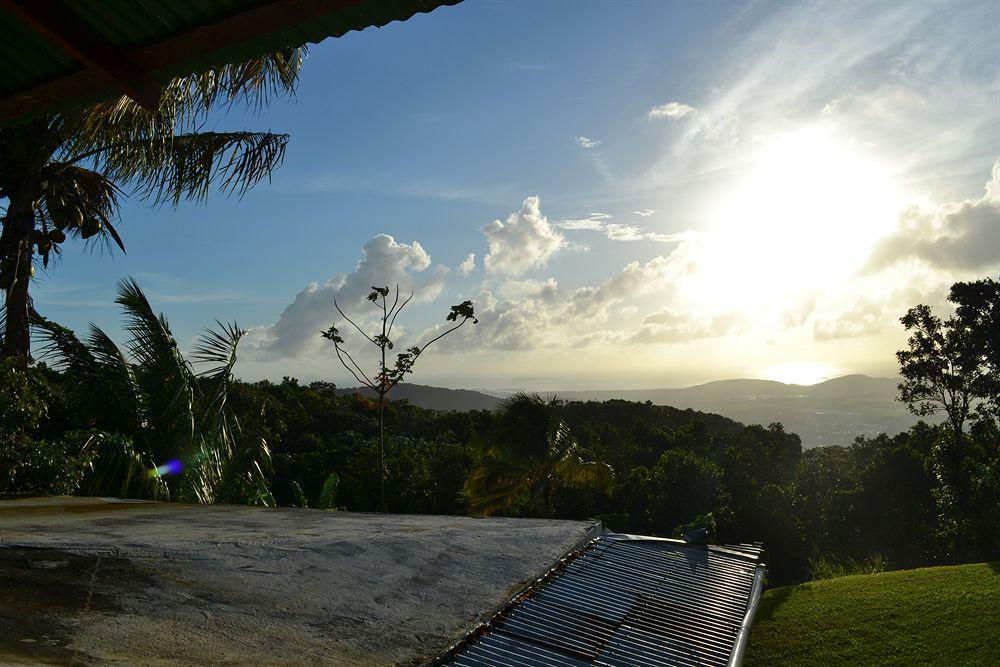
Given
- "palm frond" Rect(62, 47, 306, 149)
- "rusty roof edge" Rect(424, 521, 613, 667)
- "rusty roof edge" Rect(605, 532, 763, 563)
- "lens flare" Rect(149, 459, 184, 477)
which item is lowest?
"rusty roof edge" Rect(605, 532, 763, 563)

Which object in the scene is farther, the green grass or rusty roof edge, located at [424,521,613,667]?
the green grass

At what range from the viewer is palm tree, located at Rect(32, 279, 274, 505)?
951 centimetres

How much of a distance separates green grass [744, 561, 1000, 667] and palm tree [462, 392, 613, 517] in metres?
7.93

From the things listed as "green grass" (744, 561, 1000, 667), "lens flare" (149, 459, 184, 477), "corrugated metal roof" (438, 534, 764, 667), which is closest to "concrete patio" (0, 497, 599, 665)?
"corrugated metal roof" (438, 534, 764, 667)

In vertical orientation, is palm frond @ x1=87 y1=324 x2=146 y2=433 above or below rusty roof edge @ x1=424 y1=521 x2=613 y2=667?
above

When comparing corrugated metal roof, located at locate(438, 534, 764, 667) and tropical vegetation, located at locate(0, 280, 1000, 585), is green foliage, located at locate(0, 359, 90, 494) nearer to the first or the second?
tropical vegetation, located at locate(0, 280, 1000, 585)

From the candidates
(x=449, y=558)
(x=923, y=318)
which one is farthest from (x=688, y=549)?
(x=923, y=318)

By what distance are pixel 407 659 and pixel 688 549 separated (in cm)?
435

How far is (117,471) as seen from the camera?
9125 mm

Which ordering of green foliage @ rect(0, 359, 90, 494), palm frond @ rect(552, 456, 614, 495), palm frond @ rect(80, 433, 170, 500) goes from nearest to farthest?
1. green foliage @ rect(0, 359, 90, 494)
2. palm frond @ rect(80, 433, 170, 500)
3. palm frond @ rect(552, 456, 614, 495)

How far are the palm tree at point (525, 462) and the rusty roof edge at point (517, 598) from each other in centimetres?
1245

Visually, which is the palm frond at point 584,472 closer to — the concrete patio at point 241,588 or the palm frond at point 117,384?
the palm frond at point 117,384

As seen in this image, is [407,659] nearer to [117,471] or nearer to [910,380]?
[117,471]

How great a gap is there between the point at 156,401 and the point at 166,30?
832 cm
